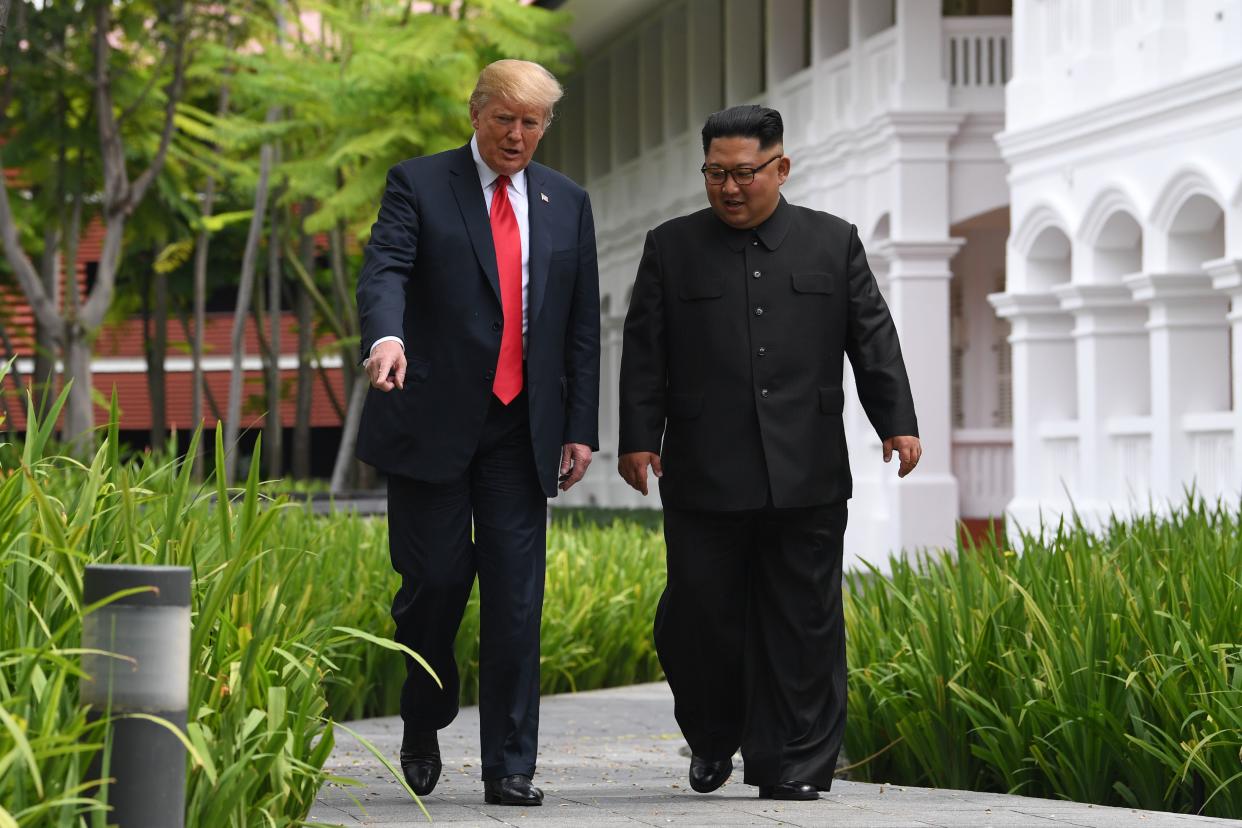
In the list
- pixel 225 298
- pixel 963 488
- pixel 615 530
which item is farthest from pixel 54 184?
pixel 225 298

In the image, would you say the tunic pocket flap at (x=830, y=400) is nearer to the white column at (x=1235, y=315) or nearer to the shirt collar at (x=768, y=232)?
the shirt collar at (x=768, y=232)

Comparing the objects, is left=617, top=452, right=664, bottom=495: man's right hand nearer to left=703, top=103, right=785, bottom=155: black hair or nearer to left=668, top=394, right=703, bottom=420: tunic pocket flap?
left=668, top=394, right=703, bottom=420: tunic pocket flap

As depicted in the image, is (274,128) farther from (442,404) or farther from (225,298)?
(225,298)

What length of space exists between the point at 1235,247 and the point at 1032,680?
1032cm

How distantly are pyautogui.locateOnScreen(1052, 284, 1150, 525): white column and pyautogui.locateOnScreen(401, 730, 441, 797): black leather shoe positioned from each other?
1325cm

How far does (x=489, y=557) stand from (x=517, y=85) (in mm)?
1175

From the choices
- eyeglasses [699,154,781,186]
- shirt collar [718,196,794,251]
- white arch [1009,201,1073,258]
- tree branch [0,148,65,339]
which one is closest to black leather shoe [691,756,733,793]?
shirt collar [718,196,794,251]

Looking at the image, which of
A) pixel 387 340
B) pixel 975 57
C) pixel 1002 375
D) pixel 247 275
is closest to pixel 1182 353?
pixel 975 57

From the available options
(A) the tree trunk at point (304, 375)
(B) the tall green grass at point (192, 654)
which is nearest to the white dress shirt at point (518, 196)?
(B) the tall green grass at point (192, 654)

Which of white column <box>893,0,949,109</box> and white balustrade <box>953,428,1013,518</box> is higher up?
white column <box>893,0,949,109</box>

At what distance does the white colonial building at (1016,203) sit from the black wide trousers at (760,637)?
19.1ft

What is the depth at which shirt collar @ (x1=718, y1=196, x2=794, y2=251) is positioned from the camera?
591cm

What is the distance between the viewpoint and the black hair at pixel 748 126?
5.71 meters

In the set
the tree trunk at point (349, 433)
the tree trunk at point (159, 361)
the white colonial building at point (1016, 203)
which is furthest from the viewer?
the tree trunk at point (159, 361)
